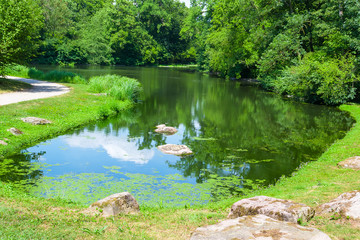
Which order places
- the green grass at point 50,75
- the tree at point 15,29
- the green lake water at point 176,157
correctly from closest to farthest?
the green lake water at point 176,157
the tree at point 15,29
the green grass at point 50,75

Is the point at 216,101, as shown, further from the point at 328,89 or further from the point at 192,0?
the point at 192,0

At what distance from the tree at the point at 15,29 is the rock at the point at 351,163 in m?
21.7

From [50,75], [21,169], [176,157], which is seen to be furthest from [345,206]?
[50,75]

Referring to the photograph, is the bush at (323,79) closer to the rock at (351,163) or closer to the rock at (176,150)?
the rock at (351,163)

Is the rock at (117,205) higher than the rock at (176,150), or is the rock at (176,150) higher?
the rock at (117,205)

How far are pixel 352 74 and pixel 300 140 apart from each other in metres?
13.2

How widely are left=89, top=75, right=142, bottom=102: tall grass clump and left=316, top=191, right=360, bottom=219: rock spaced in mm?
21253

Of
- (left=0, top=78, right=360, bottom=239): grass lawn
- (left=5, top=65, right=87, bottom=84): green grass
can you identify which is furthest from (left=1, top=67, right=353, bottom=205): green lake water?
(left=5, top=65, right=87, bottom=84): green grass

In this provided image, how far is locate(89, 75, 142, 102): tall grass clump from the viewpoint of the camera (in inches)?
1046

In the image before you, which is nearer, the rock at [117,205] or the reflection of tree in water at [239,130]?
the rock at [117,205]

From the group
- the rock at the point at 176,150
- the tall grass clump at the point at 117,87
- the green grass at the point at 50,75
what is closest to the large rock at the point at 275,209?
the rock at the point at 176,150

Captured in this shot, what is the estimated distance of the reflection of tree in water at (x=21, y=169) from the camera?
10898 mm

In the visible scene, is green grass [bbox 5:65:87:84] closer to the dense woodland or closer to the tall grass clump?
the dense woodland

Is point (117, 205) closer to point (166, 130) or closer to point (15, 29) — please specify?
point (166, 130)
